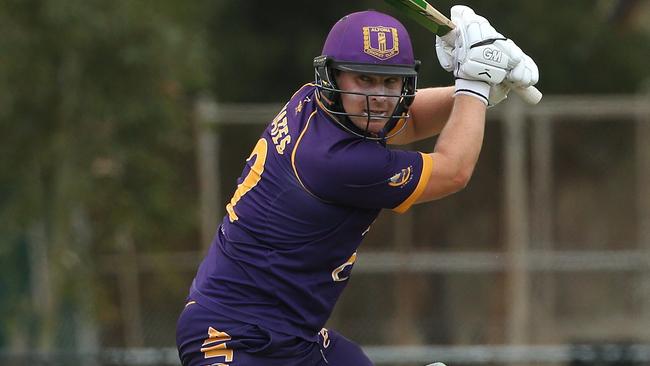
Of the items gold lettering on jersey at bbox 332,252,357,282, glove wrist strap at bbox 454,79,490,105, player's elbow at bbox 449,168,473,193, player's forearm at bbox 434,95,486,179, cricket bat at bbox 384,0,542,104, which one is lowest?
gold lettering on jersey at bbox 332,252,357,282

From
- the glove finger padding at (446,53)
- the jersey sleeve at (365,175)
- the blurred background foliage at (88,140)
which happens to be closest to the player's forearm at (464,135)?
the jersey sleeve at (365,175)

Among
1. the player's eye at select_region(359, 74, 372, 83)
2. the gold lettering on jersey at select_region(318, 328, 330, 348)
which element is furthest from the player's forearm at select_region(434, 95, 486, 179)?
the gold lettering on jersey at select_region(318, 328, 330, 348)

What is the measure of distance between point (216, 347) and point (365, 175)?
818 mm

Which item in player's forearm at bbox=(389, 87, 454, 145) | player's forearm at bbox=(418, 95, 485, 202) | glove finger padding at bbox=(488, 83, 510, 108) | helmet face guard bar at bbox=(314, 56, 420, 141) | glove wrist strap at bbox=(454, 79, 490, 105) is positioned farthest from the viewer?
player's forearm at bbox=(389, 87, 454, 145)

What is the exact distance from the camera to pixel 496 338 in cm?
1073

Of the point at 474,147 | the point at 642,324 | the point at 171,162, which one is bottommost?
the point at 642,324

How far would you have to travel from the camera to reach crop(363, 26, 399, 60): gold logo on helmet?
13.9ft

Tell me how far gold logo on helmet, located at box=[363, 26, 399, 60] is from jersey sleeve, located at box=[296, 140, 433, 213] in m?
0.31

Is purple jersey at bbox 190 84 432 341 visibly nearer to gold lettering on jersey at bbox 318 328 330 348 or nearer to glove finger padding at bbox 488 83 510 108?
gold lettering on jersey at bbox 318 328 330 348

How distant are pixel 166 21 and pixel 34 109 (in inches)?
45.4

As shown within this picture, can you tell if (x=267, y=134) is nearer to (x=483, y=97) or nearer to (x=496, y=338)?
(x=483, y=97)

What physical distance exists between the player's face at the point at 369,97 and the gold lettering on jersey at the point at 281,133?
26 centimetres

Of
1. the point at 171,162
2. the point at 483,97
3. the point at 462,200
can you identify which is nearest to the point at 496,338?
the point at 462,200

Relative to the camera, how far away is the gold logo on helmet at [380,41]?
422 centimetres
